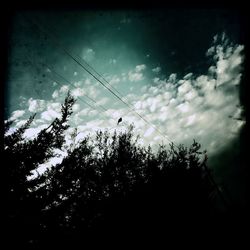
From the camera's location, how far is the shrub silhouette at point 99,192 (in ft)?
27.0

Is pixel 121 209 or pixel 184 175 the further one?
pixel 184 175

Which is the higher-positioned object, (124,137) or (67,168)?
(124,137)

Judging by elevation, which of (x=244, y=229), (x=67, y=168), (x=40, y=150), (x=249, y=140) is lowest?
(x=244, y=229)

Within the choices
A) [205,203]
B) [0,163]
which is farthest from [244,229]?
[0,163]

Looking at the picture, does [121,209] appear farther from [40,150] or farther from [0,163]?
[0,163]

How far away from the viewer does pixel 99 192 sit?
1822cm

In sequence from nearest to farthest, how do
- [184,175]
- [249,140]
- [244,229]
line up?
[249,140]
[244,229]
[184,175]

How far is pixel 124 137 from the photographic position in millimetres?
21359

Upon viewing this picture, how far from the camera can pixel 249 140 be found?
974cm

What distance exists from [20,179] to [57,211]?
2261 mm

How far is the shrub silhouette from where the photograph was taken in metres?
8.23

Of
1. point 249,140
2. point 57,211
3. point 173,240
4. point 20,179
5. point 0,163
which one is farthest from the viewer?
point 173,240

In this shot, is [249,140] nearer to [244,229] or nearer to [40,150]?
[40,150]

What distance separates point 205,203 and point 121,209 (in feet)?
31.5
